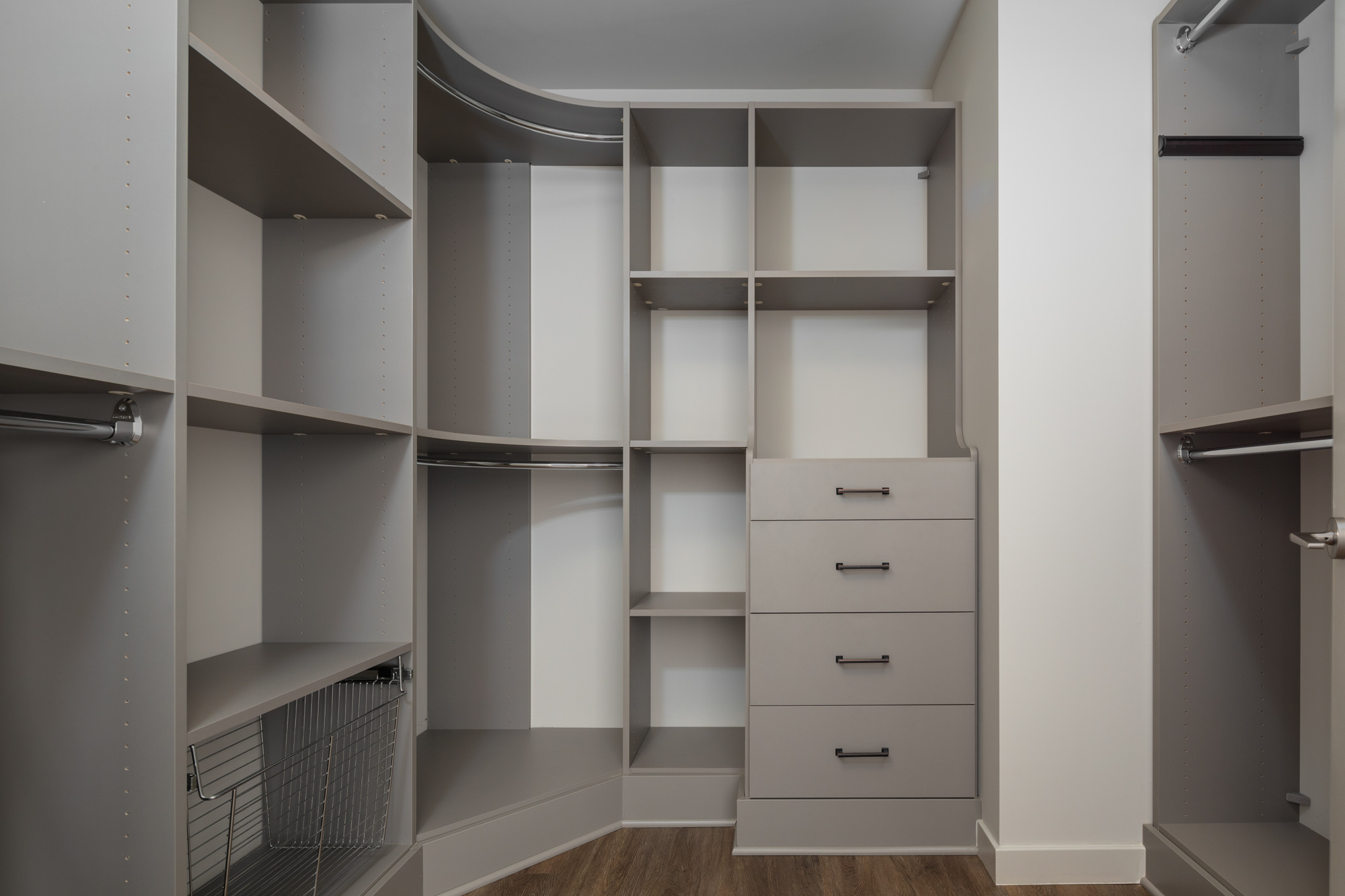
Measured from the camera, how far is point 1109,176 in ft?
6.11

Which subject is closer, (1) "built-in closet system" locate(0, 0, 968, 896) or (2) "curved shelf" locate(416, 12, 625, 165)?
(1) "built-in closet system" locate(0, 0, 968, 896)

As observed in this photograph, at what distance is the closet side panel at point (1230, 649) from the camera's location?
5.89ft

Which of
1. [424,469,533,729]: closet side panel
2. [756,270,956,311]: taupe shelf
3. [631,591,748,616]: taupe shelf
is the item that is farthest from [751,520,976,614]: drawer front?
[424,469,533,729]: closet side panel

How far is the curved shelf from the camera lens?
1.93 meters

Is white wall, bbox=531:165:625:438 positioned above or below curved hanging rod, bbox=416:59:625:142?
below

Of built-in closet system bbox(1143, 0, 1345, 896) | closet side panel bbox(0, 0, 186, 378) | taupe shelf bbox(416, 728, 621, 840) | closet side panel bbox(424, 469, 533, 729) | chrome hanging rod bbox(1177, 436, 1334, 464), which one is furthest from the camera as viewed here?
closet side panel bbox(424, 469, 533, 729)

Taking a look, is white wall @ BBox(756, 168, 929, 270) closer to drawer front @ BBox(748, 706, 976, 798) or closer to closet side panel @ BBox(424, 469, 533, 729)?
closet side panel @ BBox(424, 469, 533, 729)

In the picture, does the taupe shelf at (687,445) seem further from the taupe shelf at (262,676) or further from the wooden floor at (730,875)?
the wooden floor at (730,875)

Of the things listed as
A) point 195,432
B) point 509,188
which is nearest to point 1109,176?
point 509,188

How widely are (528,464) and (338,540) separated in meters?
0.68

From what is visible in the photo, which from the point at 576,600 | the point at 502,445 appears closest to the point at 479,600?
the point at 576,600

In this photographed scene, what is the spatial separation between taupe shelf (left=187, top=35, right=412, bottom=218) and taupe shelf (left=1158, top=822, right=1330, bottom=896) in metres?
2.48

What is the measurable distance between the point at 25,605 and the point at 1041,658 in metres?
2.16

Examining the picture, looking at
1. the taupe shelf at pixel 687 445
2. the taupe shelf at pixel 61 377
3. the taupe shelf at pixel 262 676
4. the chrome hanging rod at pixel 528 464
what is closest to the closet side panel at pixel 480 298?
the chrome hanging rod at pixel 528 464
